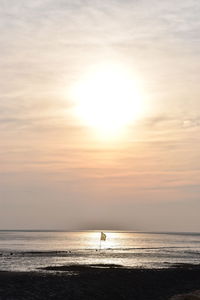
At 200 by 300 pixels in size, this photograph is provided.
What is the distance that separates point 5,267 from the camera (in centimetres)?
7069

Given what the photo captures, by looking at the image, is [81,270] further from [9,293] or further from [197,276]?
[9,293]

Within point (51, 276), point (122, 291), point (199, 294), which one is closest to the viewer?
point (199, 294)

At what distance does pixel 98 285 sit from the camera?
5097 centimetres

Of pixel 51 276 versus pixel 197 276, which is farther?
pixel 197 276

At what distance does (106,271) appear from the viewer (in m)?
64.2

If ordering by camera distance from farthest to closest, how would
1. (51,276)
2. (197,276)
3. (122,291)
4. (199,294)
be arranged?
(197,276)
(51,276)
(122,291)
(199,294)

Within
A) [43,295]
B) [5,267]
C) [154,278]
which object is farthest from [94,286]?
[5,267]

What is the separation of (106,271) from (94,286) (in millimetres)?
14232

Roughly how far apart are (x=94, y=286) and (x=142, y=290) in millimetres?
5597

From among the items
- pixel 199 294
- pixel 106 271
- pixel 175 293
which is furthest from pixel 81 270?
pixel 199 294

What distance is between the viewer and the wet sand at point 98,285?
45.5m

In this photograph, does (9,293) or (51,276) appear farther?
(51,276)

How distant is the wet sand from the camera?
149 ft

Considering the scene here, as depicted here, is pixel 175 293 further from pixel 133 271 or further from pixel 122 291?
pixel 133 271
